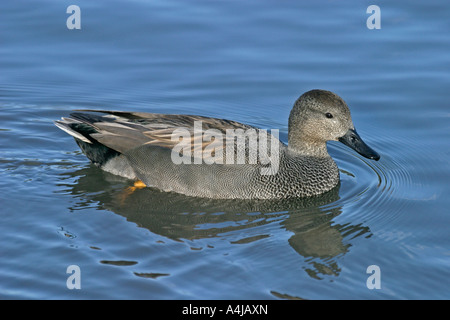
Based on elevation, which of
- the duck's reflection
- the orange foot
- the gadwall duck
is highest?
the gadwall duck

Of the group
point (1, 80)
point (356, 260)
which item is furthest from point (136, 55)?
point (356, 260)

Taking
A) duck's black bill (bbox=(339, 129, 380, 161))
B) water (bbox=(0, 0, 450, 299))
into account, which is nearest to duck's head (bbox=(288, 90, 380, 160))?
duck's black bill (bbox=(339, 129, 380, 161))

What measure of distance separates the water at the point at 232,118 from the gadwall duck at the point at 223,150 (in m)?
0.21

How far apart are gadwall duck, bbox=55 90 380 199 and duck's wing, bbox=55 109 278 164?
0.01 meters

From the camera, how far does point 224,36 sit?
12.3m

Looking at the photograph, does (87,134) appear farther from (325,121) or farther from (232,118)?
(325,121)

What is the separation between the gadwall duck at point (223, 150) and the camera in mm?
8625

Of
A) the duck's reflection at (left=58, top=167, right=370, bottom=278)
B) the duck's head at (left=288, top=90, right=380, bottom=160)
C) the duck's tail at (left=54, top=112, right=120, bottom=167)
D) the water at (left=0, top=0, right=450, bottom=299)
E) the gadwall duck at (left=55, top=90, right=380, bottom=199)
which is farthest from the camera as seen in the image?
the duck's tail at (left=54, top=112, right=120, bottom=167)

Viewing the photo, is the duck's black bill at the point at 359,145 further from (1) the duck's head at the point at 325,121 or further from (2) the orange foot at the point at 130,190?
(2) the orange foot at the point at 130,190

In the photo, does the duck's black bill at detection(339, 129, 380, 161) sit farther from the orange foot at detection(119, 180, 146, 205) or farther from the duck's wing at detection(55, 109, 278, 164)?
the orange foot at detection(119, 180, 146, 205)

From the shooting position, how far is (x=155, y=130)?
894 centimetres

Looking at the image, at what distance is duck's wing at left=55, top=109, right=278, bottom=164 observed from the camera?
8.70 meters

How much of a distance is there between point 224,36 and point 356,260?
19.4 ft

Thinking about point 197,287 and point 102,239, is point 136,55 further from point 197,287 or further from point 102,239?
point 197,287
